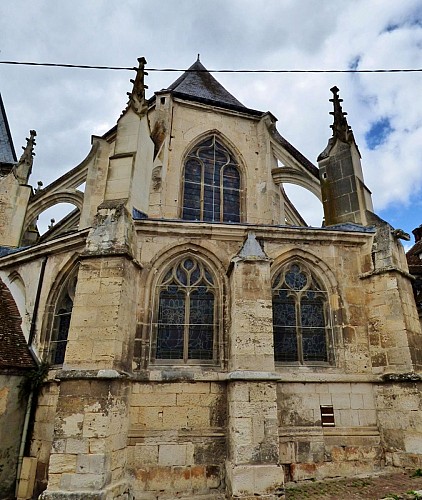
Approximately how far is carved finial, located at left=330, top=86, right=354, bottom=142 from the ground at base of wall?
25.1 ft

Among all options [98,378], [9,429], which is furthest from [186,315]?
[9,429]

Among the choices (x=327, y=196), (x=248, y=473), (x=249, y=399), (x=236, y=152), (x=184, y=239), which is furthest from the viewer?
(x=236, y=152)

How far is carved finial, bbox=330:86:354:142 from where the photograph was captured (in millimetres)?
9723

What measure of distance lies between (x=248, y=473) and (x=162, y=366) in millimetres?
2158

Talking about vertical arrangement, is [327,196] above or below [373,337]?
above

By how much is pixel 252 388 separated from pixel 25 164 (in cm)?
988

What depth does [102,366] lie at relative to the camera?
5.49m

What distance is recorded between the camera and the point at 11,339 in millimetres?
7344

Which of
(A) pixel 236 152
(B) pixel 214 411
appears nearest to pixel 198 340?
(B) pixel 214 411

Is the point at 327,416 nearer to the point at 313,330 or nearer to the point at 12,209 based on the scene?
the point at 313,330

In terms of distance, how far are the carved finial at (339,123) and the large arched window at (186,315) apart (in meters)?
5.59

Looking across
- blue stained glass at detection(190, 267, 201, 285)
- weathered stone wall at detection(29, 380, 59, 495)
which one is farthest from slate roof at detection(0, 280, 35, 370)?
blue stained glass at detection(190, 267, 201, 285)

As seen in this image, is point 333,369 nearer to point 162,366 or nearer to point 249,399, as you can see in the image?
point 249,399

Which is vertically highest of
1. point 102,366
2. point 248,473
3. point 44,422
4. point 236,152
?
point 236,152
